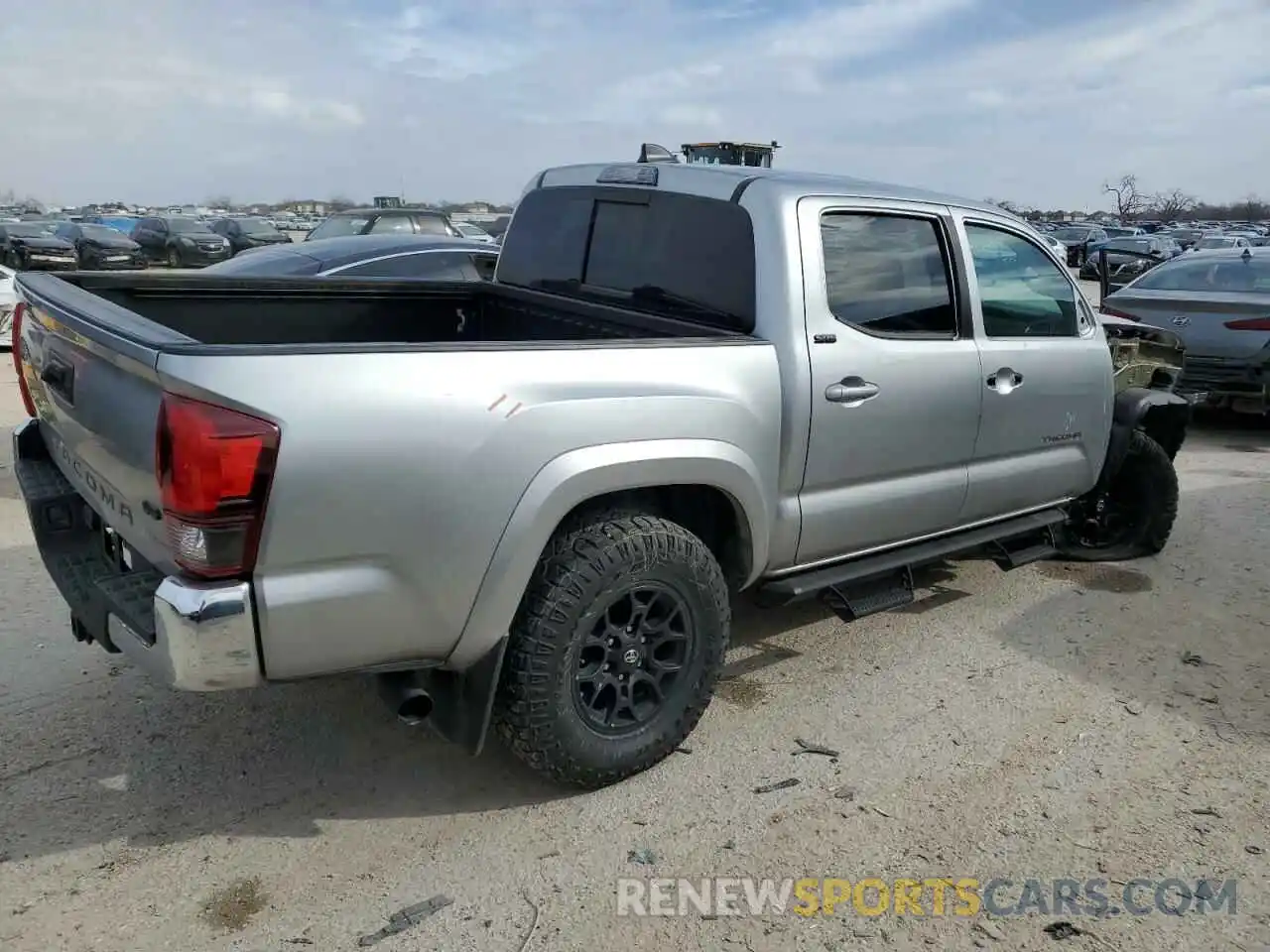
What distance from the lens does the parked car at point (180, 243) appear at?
85.5 feet

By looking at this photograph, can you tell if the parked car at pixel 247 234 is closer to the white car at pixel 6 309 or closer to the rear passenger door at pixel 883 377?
the white car at pixel 6 309

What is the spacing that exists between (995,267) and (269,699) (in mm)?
3438

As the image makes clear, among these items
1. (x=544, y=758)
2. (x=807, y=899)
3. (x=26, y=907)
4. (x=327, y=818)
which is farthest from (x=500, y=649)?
(x=26, y=907)

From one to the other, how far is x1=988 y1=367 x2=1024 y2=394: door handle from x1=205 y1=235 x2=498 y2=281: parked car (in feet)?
16.2

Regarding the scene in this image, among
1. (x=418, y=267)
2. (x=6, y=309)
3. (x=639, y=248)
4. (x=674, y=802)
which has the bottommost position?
(x=674, y=802)

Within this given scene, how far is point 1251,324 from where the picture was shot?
877cm

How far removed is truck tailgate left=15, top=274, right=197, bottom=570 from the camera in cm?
252

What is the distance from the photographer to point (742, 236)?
3.61 m

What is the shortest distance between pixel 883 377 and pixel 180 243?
26.2 metres

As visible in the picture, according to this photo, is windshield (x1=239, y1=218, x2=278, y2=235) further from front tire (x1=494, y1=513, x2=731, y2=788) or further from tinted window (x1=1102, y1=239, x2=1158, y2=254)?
front tire (x1=494, y1=513, x2=731, y2=788)

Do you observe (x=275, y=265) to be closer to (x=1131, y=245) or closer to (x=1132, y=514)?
(x=1132, y=514)

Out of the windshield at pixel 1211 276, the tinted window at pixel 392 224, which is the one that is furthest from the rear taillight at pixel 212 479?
the tinted window at pixel 392 224

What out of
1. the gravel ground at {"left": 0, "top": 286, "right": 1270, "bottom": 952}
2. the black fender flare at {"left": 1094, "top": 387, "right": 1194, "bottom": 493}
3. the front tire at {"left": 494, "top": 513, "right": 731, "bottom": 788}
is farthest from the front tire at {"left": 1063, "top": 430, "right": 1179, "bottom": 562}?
the front tire at {"left": 494, "top": 513, "right": 731, "bottom": 788}

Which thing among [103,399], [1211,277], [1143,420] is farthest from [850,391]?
[1211,277]
